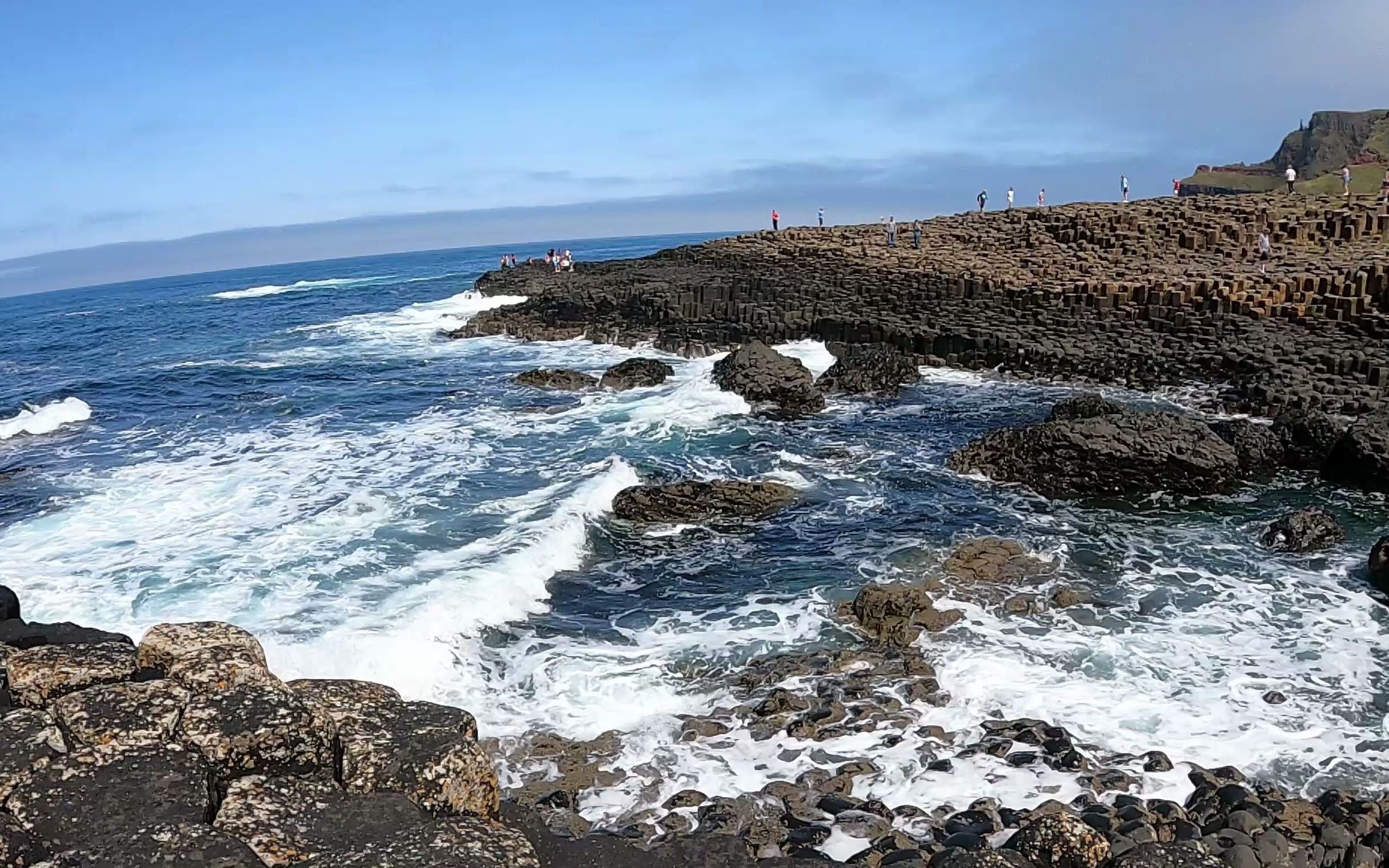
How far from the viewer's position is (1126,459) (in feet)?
43.4

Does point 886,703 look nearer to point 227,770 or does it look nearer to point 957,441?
point 227,770

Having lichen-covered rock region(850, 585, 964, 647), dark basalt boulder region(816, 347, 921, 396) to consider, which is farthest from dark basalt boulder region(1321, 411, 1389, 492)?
dark basalt boulder region(816, 347, 921, 396)

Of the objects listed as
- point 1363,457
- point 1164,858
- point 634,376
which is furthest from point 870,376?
point 1164,858

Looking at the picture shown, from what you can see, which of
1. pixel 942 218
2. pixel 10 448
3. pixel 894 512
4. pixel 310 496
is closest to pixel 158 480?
pixel 310 496

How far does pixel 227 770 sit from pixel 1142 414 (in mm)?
13129

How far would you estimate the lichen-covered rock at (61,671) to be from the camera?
5.38 meters

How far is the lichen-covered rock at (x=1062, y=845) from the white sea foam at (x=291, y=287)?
2728 inches

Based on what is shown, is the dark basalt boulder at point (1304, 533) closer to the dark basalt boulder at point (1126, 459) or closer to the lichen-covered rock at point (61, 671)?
the dark basalt boulder at point (1126, 459)

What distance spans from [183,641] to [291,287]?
261ft

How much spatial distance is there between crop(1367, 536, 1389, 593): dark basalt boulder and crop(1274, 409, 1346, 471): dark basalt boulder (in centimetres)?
379

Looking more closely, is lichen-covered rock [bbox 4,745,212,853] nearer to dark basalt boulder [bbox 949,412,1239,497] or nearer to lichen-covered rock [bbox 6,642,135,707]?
lichen-covered rock [bbox 6,642,135,707]

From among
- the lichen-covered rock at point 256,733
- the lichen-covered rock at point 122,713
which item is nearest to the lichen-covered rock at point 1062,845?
the lichen-covered rock at point 256,733

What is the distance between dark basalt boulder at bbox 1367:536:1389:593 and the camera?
1011 centimetres

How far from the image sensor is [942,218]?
42281 millimetres
